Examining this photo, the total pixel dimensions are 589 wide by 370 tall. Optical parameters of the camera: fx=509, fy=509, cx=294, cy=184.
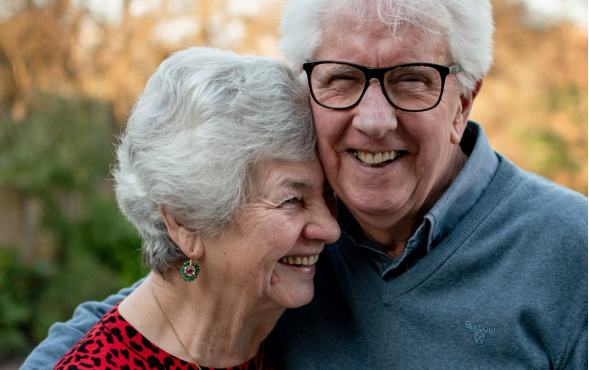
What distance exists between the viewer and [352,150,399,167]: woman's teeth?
176cm

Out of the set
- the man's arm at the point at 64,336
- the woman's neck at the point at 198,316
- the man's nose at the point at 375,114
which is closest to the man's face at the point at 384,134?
the man's nose at the point at 375,114

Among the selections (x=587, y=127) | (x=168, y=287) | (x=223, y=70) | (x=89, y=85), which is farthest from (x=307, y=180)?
(x=89, y=85)

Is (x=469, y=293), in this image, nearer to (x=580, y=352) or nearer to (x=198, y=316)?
(x=580, y=352)

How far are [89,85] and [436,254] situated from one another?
8787 millimetres

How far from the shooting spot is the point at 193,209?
1.82 meters

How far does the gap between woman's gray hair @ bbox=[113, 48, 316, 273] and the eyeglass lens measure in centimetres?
19

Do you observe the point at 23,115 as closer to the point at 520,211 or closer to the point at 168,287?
Result: the point at 168,287

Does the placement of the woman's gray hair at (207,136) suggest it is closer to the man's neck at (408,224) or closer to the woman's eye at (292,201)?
the woman's eye at (292,201)

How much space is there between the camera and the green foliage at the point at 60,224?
6289 millimetres

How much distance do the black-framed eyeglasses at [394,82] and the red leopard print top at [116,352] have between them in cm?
110

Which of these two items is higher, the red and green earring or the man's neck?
the man's neck

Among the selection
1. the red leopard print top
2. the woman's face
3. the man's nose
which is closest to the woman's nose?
the woman's face

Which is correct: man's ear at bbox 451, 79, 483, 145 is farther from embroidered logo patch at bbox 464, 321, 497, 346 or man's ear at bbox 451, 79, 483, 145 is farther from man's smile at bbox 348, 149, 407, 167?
embroidered logo patch at bbox 464, 321, 497, 346

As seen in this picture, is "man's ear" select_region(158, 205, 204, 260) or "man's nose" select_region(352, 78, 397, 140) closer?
"man's nose" select_region(352, 78, 397, 140)
